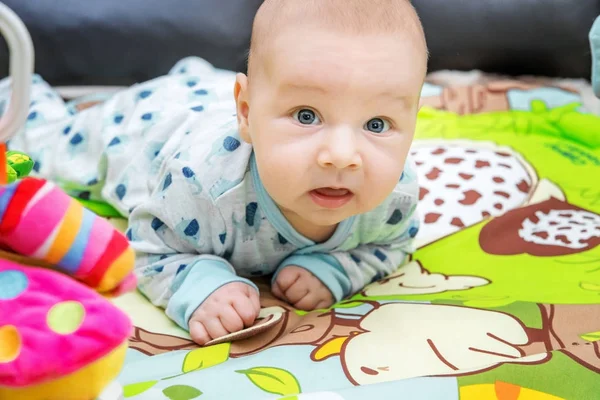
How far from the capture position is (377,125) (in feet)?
2.41

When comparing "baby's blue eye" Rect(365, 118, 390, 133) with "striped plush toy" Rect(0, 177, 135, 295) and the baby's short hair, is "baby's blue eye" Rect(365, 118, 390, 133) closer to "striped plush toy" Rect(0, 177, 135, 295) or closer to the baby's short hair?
the baby's short hair

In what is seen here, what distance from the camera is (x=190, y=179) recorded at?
0.88m

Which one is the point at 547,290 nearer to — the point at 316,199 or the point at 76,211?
the point at 316,199

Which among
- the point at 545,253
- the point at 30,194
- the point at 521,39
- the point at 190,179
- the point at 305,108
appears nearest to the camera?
the point at 30,194

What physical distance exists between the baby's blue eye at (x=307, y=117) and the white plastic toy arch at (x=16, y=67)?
33 centimetres

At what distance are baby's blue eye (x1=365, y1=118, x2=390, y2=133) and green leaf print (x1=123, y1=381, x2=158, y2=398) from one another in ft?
1.05

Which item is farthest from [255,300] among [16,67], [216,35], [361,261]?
[216,35]

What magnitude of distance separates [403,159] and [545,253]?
34 centimetres

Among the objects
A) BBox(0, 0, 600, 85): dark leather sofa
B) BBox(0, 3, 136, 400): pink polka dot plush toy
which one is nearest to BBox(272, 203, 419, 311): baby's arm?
BBox(0, 3, 136, 400): pink polka dot plush toy

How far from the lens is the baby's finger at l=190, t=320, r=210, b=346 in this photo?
81 centimetres

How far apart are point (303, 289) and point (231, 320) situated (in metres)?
0.12

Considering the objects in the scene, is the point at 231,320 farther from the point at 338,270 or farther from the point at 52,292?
the point at 52,292

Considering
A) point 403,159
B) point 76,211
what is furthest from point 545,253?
point 76,211

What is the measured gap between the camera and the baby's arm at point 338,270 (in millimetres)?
903
